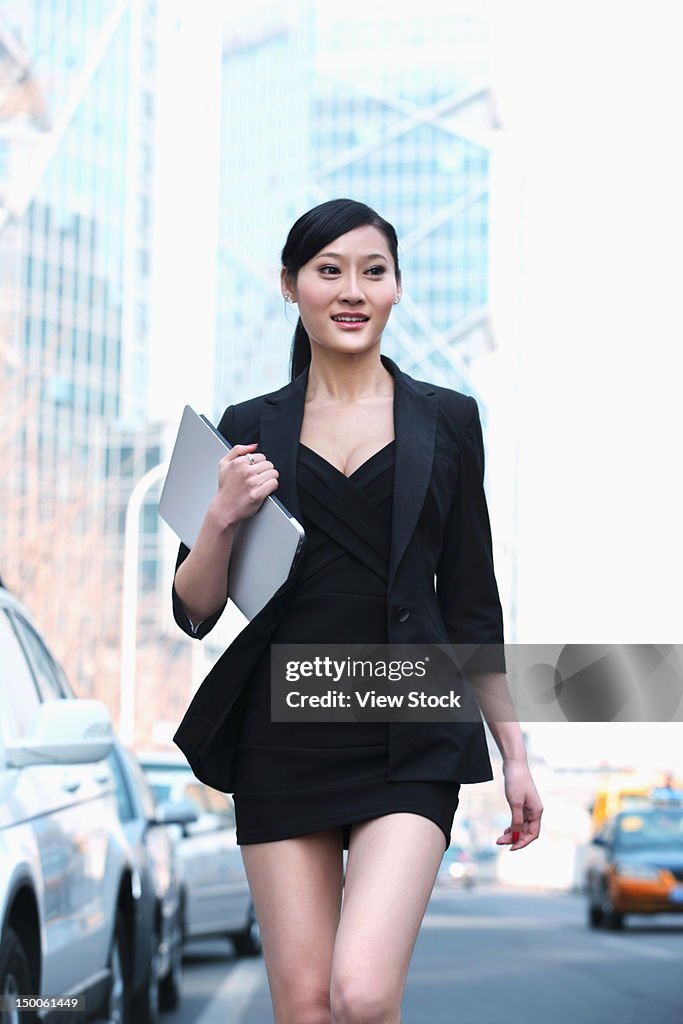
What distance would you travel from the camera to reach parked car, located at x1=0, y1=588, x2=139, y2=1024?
15.2 ft

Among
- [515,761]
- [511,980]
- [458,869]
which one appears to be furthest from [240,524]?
[458,869]

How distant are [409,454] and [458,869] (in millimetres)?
44392

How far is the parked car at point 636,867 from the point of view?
18.7 metres

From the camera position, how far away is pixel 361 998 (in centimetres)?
270

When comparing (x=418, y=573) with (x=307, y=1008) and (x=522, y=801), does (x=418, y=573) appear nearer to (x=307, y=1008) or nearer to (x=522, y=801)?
(x=522, y=801)

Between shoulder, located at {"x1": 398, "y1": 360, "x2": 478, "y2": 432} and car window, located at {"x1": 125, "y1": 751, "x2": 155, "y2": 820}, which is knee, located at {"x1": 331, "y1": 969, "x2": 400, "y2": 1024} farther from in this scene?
car window, located at {"x1": 125, "y1": 751, "x2": 155, "y2": 820}

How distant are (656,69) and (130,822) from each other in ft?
33.6

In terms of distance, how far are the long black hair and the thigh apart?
0.97 metres

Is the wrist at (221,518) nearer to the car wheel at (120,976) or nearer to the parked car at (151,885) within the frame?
the car wheel at (120,976)

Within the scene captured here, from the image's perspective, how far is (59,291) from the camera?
80.1 metres

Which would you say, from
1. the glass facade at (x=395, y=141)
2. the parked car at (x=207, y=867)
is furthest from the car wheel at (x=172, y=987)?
the glass facade at (x=395, y=141)

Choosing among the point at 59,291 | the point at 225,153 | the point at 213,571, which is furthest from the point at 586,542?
the point at 213,571

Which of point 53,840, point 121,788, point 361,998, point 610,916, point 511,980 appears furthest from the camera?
point 610,916

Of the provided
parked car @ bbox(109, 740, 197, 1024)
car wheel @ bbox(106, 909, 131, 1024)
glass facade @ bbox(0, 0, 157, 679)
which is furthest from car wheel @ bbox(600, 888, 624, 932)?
car wheel @ bbox(106, 909, 131, 1024)
